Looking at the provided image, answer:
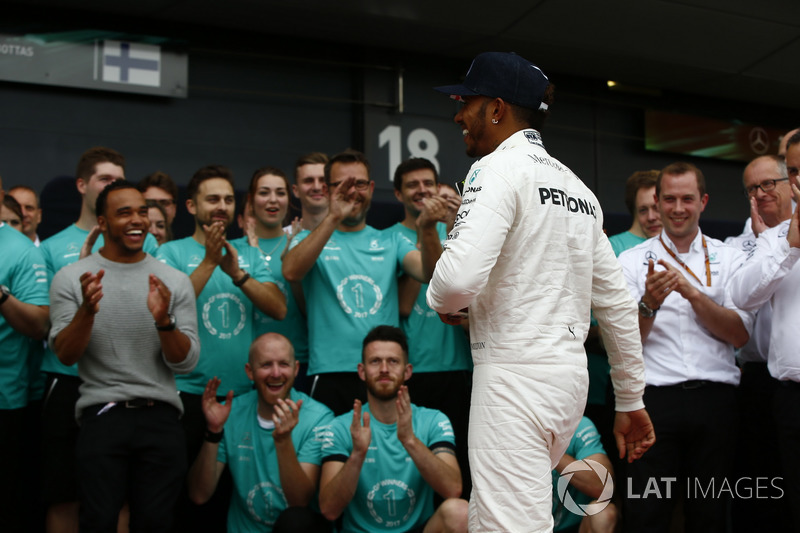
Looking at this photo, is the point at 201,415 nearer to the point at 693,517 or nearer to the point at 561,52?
the point at 693,517

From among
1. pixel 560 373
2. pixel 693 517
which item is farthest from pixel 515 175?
pixel 693 517

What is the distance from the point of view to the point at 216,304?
4.34m

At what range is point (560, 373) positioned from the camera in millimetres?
2398

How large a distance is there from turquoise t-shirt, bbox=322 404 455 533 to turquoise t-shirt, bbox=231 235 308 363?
2.10 ft

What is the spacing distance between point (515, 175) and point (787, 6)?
21.1ft

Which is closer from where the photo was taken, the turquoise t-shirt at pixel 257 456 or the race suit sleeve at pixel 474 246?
the race suit sleeve at pixel 474 246

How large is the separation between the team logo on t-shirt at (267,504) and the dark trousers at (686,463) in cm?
169

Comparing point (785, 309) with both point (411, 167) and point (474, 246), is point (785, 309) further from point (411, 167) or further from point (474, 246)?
point (474, 246)

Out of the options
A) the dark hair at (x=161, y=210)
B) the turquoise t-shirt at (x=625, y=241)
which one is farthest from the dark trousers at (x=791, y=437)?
the dark hair at (x=161, y=210)

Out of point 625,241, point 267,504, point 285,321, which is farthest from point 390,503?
point 625,241

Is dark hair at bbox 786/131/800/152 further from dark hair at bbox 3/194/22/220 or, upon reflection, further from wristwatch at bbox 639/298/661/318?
dark hair at bbox 3/194/22/220

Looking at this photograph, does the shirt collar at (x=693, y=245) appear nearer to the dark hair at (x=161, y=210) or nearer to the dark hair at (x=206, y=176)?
the dark hair at (x=206, y=176)

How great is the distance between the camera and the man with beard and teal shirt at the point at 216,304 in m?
4.13

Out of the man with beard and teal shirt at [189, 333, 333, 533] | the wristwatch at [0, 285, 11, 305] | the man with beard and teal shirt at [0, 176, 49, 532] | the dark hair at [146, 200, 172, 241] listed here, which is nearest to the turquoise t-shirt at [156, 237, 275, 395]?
the man with beard and teal shirt at [189, 333, 333, 533]
